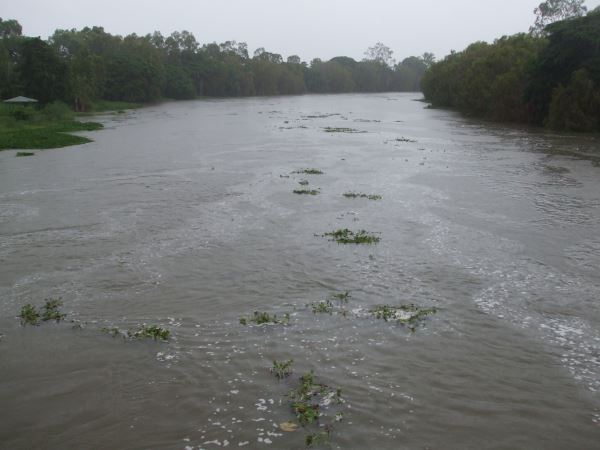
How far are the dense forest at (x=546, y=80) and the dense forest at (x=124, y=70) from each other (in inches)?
2122

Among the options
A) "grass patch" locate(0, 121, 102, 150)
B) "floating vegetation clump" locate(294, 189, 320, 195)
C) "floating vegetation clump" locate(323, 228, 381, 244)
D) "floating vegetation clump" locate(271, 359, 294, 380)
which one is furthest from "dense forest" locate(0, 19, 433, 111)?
"floating vegetation clump" locate(271, 359, 294, 380)

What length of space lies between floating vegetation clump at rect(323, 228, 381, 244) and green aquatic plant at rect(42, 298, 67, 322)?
716 centimetres

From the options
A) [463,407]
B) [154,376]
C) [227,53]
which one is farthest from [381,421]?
[227,53]

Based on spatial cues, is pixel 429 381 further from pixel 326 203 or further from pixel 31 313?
pixel 326 203

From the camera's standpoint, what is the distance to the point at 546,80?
50.3 metres

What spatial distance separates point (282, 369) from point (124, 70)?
365 ft

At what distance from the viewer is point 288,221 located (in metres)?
16.9

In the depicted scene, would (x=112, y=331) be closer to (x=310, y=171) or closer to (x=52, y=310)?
(x=52, y=310)

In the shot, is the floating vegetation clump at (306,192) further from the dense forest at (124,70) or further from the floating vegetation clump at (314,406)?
the dense forest at (124,70)

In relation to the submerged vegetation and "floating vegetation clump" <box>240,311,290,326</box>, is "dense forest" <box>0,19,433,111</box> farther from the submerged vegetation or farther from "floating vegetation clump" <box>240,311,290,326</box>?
"floating vegetation clump" <box>240,311,290,326</box>

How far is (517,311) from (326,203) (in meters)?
10.2

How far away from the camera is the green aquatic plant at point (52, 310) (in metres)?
9.55

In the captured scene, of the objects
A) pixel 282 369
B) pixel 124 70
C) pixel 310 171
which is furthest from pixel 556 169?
pixel 124 70

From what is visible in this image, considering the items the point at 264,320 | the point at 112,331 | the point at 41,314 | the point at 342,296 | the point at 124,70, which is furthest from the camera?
the point at 124,70
